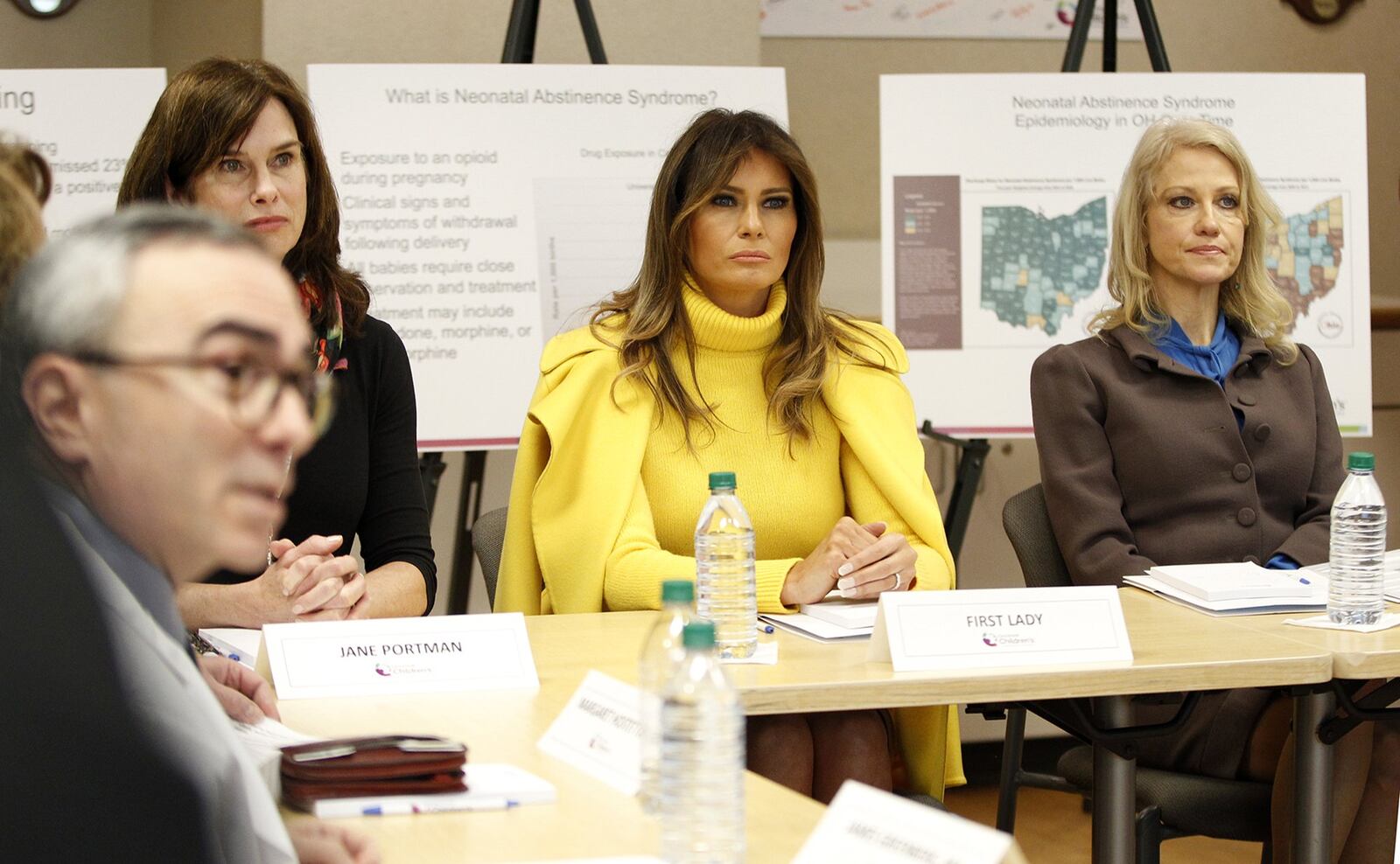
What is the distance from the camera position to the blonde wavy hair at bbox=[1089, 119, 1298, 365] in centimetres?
293

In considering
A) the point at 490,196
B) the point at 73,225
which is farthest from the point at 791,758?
the point at 490,196

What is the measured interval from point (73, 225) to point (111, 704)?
24 centimetres

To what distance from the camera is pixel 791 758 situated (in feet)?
6.96

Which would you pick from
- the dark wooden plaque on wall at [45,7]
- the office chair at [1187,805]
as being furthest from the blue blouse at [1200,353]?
the dark wooden plaque on wall at [45,7]

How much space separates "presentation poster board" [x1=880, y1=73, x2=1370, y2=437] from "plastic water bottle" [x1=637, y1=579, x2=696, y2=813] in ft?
8.33

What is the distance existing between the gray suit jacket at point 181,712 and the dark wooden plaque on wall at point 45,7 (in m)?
4.25

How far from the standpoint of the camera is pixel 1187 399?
2.82 m

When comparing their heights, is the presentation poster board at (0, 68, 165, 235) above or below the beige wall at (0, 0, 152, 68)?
below

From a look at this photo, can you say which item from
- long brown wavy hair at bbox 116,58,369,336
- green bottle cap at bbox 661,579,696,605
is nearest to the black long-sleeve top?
long brown wavy hair at bbox 116,58,369,336

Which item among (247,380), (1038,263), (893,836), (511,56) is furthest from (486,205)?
(247,380)

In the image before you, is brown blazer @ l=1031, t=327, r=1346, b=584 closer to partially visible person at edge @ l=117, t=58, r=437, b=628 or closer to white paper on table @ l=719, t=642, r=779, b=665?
white paper on table @ l=719, t=642, r=779, b=665

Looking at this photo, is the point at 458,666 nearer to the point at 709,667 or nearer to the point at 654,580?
the point at 654,580

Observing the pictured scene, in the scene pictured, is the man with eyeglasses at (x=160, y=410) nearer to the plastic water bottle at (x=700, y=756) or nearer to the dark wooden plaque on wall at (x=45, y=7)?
the plastic water bottle at (x=700, y=756)

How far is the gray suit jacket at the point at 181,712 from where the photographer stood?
0.71 m
